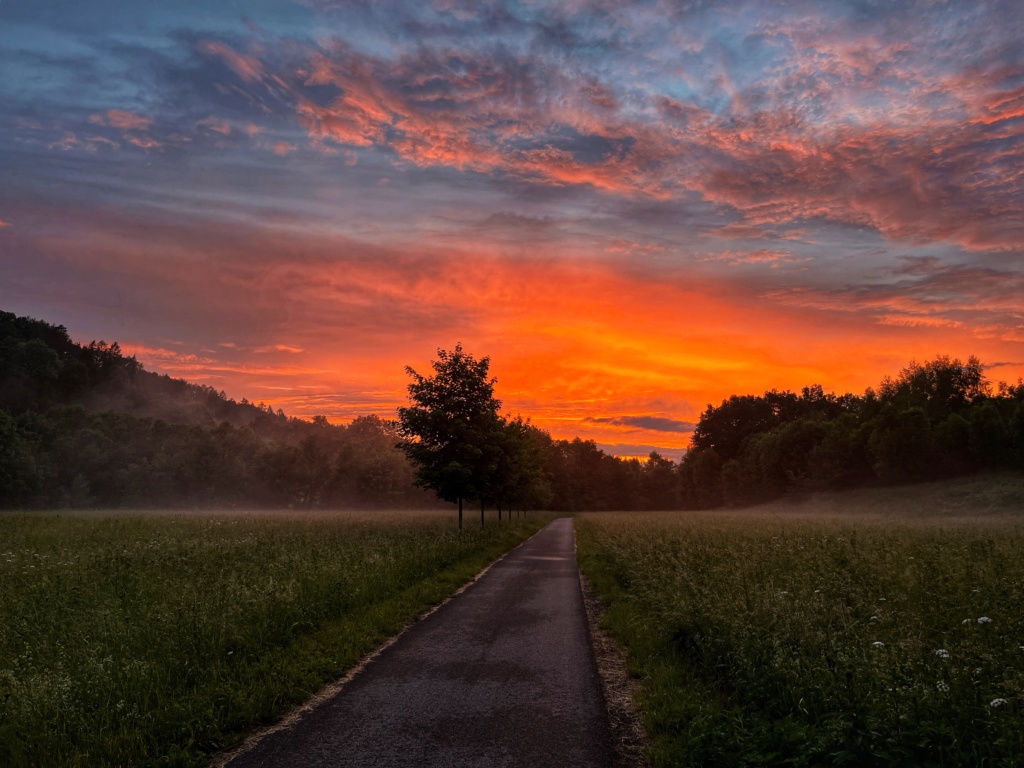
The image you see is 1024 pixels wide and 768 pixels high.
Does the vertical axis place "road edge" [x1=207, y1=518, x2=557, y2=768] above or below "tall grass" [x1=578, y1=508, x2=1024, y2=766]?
below

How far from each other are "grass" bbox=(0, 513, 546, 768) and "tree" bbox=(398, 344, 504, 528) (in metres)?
9.22

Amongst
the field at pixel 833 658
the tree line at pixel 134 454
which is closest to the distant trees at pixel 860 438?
the tree line at pixel 134 454

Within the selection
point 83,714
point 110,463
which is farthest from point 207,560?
point 110,463

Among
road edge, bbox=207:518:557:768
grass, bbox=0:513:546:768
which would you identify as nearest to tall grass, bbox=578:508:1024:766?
road edge, bbox=207:518:557:768

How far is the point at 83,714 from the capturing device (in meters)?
6.67

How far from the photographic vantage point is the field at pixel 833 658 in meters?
4.96

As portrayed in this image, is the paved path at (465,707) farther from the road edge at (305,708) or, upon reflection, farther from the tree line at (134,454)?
the tree line at (134,454)

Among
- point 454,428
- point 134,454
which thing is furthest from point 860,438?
point 134,454

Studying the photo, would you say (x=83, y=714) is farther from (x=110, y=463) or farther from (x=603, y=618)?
(x=110, y=463)

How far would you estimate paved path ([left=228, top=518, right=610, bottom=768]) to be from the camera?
19.3ft

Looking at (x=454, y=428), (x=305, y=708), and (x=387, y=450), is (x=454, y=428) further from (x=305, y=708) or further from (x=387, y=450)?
(x=387, y=450)

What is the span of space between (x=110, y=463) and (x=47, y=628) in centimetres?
9431

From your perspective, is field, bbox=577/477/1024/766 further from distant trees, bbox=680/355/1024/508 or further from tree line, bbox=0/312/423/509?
distant trees, bbox=680/355/1024/508

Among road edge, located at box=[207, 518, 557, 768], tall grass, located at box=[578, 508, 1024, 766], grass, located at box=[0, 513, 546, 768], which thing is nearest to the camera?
tall grass, located at box=[578, 508, 1024, 766]
